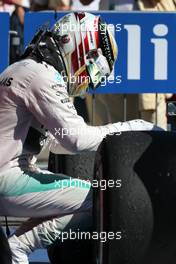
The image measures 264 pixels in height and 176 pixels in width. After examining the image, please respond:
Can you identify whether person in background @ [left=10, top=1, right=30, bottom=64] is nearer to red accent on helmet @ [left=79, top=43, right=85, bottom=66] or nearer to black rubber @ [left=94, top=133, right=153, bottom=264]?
red accent on helmet @ [left=79, top=43, right=85, bottom=66]

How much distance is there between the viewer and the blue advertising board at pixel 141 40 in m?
7.30

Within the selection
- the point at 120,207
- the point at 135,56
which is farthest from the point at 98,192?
the point at 135,56

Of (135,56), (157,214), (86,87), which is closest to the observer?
(157,214)

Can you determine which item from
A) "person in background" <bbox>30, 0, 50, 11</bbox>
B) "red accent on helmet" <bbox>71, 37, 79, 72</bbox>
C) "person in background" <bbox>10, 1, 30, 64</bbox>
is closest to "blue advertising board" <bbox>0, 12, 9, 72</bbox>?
"person in background" <bbox>10, 1, 30, 64</bbox>

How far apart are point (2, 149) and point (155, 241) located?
2.88 feet

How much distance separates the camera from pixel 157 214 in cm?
383

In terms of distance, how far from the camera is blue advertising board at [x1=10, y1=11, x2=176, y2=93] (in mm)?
7301

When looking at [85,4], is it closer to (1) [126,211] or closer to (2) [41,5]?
(2) [41,5]

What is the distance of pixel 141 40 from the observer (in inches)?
288

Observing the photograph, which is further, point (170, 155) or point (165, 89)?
point (165, 89)

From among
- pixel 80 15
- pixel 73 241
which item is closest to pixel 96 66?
pixel 80 15

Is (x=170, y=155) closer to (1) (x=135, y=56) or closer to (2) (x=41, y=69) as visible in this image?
(2) (x=41, y=69)

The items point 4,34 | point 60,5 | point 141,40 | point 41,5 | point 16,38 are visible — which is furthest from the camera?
point 41,5

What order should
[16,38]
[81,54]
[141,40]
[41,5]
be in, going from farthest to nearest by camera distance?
[41,5] < [16,38] < [141,40] < [81,54]
